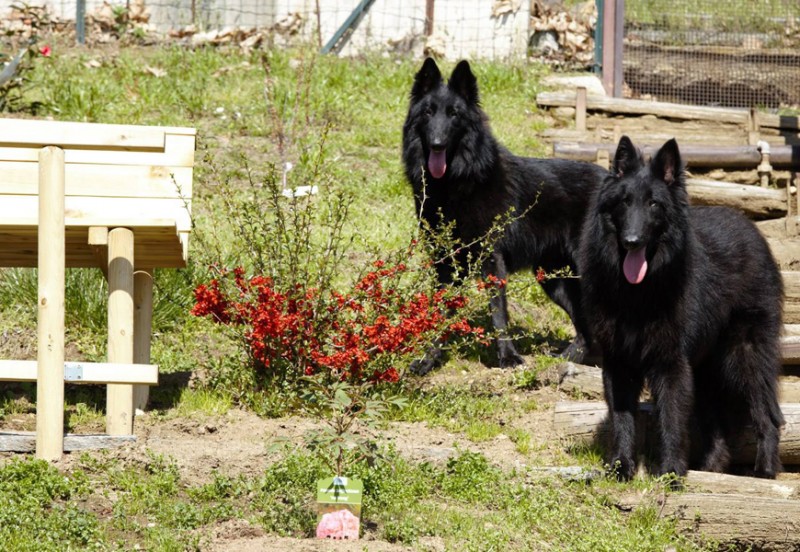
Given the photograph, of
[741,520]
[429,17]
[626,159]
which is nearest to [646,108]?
[429,17]

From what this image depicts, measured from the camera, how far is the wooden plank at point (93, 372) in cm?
502

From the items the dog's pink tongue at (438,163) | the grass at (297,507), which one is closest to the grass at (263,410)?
the grass at (297,507)

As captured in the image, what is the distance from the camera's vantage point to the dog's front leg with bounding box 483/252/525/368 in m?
7.18

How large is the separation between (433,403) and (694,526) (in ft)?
6.07

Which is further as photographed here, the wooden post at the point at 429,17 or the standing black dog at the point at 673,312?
the wooden post at the point at 429,17

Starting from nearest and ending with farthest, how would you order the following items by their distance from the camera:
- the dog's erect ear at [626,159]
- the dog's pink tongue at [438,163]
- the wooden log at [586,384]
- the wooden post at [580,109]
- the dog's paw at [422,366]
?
the dog's erect ear at [626,159], the wooden log at [586,384], the dog's paw at [422,366], the dog's pink tongue at [438,163], the wooden post at [580,109]

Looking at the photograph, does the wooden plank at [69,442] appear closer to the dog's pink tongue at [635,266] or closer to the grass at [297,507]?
the grass at [297,507]

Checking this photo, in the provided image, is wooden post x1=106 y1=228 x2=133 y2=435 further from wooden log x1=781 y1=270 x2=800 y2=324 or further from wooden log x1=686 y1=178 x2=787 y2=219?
wooden log x1=686 y1=178 x2=787 y2=219

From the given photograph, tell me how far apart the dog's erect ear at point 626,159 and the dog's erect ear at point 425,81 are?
2227 millimetres

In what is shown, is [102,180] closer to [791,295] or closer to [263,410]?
[263,410]

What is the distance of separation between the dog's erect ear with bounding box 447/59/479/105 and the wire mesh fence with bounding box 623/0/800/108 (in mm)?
5961

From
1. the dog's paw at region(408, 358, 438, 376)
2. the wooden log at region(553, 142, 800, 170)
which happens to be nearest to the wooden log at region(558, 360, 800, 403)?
the dog's paw at region(408, 358, 438, 376)

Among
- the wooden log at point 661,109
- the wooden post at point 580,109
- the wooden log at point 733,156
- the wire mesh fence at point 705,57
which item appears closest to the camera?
the wooden log at point 733,156

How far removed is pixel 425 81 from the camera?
7547mm
